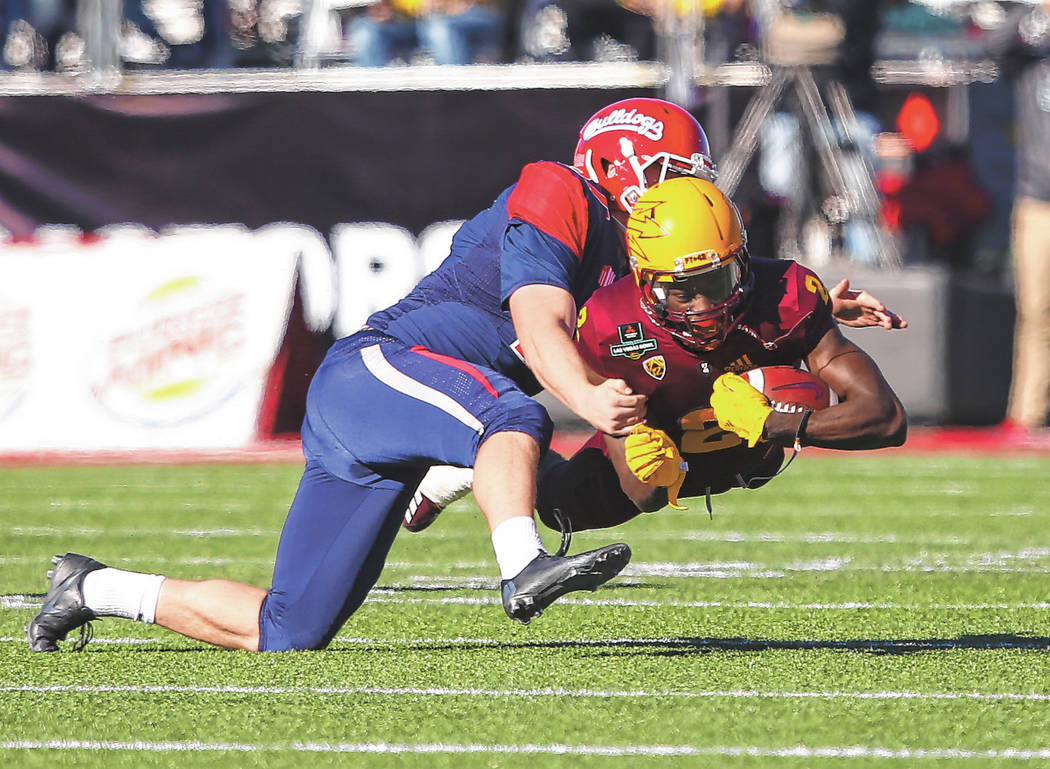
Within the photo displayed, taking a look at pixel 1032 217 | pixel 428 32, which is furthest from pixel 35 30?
pixel 1032 217

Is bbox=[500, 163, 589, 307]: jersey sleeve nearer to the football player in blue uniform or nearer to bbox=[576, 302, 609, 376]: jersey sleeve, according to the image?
the football player in blue uniform

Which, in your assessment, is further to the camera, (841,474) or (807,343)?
(841,474)

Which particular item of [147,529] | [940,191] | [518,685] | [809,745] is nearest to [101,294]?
[147,529]

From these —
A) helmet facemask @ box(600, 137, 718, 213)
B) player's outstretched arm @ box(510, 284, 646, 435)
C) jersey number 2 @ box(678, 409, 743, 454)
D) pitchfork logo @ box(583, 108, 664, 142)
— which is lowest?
jersey number 2 @ box(678, 409, 743, 454)

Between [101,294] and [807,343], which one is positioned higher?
[807,343]

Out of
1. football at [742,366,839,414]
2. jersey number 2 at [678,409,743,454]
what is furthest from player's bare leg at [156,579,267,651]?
football at [742,366,839,414]

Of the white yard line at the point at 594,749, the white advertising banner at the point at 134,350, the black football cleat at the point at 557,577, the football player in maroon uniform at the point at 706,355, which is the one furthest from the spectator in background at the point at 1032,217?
the white yard line at the point at 594,749

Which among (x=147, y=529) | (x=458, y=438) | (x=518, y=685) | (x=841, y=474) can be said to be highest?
(x=458, y=438)

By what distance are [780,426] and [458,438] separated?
0.73 metres

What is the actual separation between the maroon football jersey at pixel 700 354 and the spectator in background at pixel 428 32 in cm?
835

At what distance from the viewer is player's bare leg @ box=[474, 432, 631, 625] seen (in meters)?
3.90

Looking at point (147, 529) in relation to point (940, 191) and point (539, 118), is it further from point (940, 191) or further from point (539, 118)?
point (940, 191)

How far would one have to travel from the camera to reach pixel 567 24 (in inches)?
532

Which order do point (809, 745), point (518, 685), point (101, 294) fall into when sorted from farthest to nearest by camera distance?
point (101, 294)
point (518, 685)
point (809, 745)
